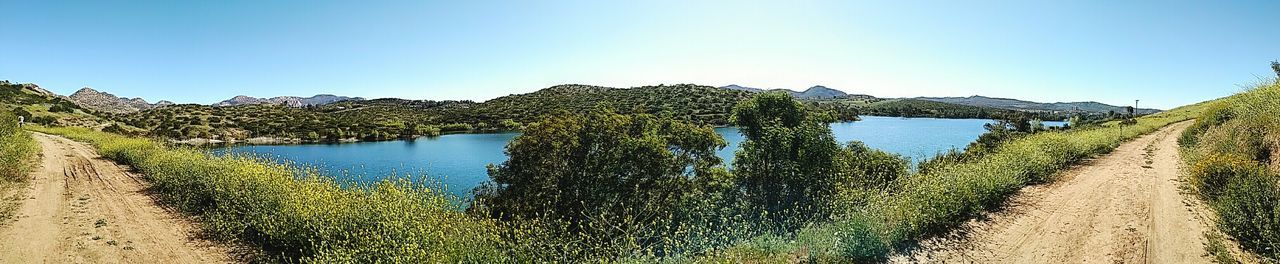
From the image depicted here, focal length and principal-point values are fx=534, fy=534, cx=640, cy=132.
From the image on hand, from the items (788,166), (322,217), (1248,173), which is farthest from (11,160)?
(1248,173)

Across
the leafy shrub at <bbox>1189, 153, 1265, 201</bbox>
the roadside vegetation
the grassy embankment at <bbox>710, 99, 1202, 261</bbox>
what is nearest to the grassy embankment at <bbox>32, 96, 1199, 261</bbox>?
the grassy embankment at <bbox>710, 99, 1202, 261</bbox>

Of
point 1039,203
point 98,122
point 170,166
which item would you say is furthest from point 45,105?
point 1039,203

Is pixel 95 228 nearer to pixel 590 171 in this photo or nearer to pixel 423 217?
pixel 423 217

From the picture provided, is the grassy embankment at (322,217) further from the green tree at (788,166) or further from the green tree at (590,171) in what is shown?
the green tree at (788,166)

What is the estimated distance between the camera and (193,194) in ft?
41.0

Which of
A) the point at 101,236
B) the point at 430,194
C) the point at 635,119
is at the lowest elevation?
the point at 101,236

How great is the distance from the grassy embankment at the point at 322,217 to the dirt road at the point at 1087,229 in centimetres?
593

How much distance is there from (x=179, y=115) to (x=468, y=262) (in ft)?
250

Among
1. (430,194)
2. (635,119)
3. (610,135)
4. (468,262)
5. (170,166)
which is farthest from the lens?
(635,119)

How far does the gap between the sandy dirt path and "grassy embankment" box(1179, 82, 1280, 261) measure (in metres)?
14.5

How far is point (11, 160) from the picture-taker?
572 inches

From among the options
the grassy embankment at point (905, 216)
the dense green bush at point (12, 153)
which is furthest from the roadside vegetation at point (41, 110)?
the grassy embankment at point (905, 216)

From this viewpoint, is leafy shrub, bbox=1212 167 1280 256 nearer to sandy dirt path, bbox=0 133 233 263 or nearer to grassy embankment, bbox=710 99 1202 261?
grassy embankment, bbox=710 99 1202 261

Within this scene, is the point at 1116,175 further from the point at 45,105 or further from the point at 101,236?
the point at 45,105
